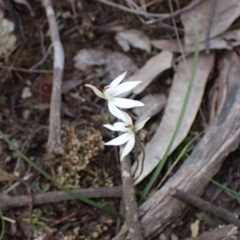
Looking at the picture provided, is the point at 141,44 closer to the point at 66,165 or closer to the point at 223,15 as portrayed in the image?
the point at 223,15

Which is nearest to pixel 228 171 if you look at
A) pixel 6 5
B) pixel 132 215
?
pixel 132 215

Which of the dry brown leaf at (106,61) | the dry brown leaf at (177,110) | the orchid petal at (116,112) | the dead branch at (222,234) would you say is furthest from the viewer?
the dry brown leaf at (106,61)

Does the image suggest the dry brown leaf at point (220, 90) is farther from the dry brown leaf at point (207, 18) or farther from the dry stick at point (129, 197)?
the dry stick at point (129, 197)

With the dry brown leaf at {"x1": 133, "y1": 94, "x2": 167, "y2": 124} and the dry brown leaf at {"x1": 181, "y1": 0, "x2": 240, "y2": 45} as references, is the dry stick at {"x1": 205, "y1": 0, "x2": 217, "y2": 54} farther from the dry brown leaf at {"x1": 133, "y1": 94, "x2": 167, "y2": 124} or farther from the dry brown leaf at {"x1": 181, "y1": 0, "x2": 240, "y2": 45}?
the dry brown leaf at {"x1": 133, "y1": 94, "x2": 167, "y2": 124}

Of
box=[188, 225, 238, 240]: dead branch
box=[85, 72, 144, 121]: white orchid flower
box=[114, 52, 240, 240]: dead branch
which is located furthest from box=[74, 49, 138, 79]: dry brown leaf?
box=[188, 225, 238, 240]: dead branch

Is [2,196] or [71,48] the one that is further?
[71,48]

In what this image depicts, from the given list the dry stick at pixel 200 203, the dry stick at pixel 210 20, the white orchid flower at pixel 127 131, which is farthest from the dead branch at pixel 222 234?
the dry stick at pixel 210 20

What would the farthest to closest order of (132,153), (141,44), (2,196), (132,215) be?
1. (141,44)
2. (132,153)
3. (2,196)
4. (132,215)
